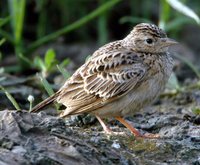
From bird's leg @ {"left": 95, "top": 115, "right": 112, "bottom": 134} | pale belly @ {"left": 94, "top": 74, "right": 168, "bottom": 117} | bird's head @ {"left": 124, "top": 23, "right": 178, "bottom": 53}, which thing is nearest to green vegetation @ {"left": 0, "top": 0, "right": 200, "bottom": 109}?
Result: bird's head @ {"left": 124, "top": 23, "right": 178, "bottom": 53}

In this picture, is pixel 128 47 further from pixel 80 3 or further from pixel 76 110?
pixel 80 3

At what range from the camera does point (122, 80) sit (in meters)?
7.50

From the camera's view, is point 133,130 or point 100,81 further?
point 100,81

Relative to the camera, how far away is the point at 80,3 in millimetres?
12609

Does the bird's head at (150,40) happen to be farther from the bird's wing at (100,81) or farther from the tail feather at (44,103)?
the tail feather at (44,103)

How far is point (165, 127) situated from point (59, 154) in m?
1.96

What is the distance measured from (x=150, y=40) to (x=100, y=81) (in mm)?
719

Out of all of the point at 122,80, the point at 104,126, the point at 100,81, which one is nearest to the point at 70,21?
the point at 100,81

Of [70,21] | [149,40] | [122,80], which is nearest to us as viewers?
[122,80]

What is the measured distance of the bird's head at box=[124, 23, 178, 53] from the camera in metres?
7.83

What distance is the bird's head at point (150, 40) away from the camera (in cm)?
783

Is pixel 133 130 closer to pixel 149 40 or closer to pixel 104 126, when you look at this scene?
pixel 104 126

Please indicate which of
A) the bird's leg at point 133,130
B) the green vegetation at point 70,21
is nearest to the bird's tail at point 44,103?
the bird's leg at point 133,130

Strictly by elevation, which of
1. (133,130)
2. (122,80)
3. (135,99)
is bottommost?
Result: (133,130)
